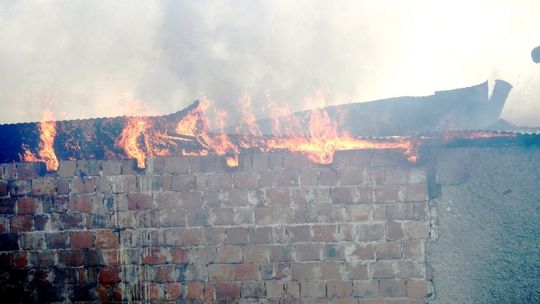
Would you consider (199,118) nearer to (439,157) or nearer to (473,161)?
(439,157)

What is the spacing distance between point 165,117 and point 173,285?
1188 mm

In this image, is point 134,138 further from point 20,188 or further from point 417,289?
point 417,289

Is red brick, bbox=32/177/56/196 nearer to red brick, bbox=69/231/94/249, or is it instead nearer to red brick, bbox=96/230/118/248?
red brick, bbox=69/231/94/249

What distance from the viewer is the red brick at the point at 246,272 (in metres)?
2.59

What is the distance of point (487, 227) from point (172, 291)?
222 cm

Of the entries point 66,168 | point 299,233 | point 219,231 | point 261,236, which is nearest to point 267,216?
point 261,236

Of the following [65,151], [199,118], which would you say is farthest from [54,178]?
[199,118]

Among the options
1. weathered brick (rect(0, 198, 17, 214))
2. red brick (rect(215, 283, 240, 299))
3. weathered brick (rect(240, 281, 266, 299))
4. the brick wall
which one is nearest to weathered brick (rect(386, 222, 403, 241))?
the brick wall

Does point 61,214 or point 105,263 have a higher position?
point 61,214

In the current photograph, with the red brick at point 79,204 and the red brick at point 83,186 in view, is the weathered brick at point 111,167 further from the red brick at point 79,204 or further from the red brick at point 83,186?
the red brick at point 79,204

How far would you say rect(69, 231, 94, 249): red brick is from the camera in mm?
2664

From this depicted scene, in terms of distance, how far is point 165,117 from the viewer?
2.70 m

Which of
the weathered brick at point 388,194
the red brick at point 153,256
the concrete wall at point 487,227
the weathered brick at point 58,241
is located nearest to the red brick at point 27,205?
the weathered brick at point 58,241

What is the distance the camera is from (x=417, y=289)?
8.34 ft
